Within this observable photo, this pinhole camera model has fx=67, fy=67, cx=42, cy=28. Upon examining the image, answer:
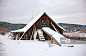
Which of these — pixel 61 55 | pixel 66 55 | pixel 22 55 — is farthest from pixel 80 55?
pixel 22 55

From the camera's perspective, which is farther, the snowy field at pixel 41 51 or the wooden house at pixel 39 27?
the wooden house at pixel 39 27

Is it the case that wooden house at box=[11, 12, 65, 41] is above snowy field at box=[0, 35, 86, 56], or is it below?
above

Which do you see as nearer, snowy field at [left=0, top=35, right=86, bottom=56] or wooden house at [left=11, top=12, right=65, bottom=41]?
snowy field at [left=0, top=35, right=86, bottom=56]

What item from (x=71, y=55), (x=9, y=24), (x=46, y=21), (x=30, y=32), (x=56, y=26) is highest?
(x=9, y=24)

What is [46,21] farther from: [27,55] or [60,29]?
[27,55]

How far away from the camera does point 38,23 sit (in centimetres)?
1515

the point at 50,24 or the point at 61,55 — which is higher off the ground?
the point at 50,24

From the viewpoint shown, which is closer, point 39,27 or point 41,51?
point 41,51

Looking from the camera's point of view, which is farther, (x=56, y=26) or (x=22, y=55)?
(x=56, y=26)

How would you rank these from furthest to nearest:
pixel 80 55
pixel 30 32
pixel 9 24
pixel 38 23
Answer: pixel 9 24 < pixel 38 23 < pixel 30 32 < pixel 80 55

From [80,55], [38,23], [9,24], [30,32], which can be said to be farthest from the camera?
[9,24]

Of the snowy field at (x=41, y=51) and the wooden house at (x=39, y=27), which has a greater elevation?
the wooden house at (x=39, y=27)

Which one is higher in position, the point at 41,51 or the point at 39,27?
the point at 39,27

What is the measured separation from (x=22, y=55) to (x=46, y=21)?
11668 millimetres
